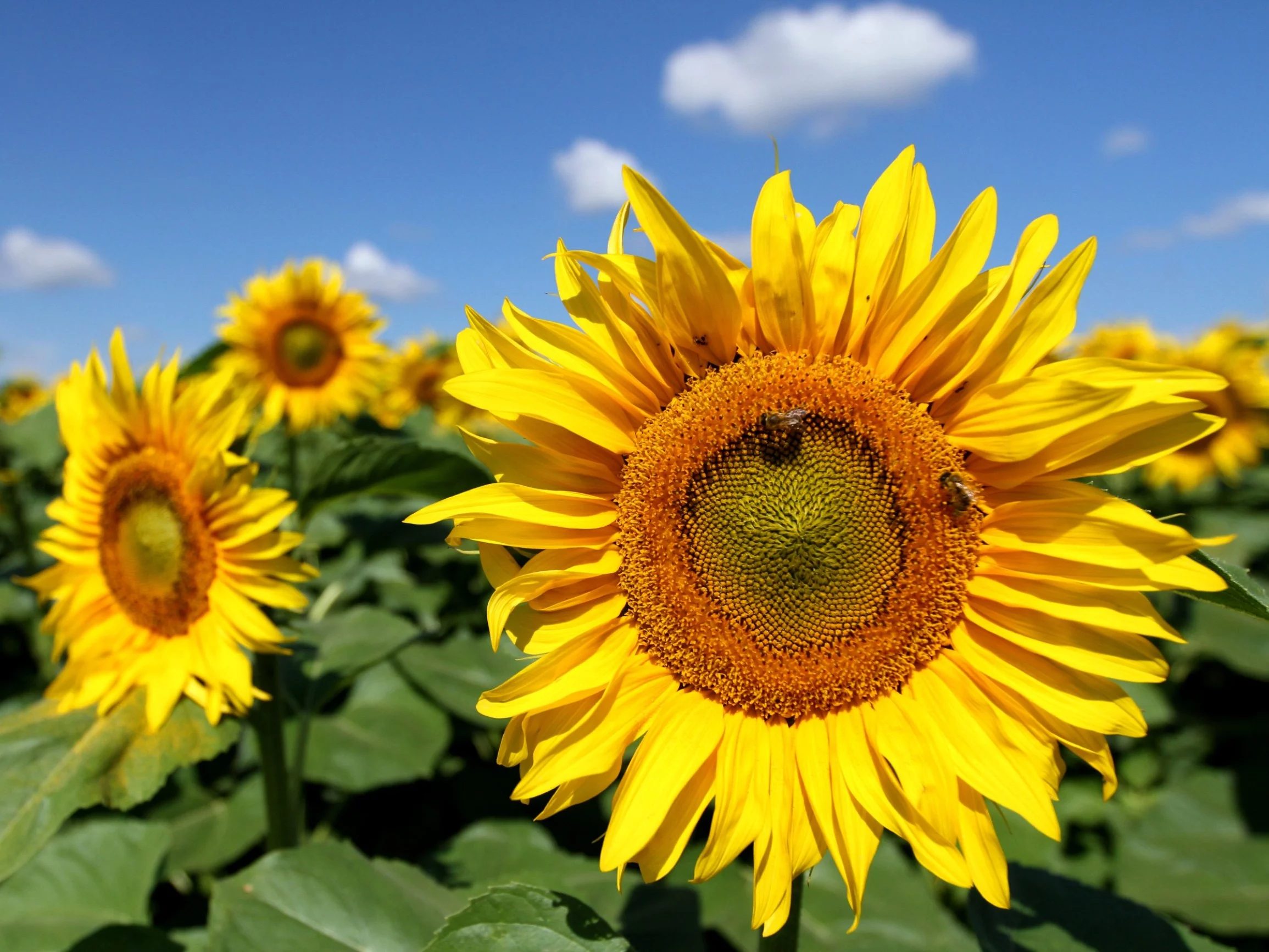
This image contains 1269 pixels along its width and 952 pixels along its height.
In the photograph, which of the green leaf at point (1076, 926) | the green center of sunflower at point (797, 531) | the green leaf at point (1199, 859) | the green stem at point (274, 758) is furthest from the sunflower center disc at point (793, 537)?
the green leaf at point (1199, 859)

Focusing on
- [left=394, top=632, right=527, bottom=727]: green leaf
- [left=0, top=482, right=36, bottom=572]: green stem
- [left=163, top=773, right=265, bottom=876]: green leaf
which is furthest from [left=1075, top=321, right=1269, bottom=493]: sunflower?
[left=0, top=482, right=36, bottom=572]: green stem

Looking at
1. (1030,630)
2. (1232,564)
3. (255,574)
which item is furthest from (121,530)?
(1232,564)

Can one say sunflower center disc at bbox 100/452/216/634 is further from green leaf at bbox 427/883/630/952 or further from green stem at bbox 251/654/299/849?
green leaf at bbox 427/883/630/952

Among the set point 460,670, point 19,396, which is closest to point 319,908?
point 460,670

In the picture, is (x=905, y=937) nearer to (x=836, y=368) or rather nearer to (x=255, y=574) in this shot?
(x=836, y=368)

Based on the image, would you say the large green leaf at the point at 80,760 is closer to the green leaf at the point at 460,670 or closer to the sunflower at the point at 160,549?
the sunflower at the point at 160,549

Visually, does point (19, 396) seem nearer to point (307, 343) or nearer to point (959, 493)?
point (307, 343)
